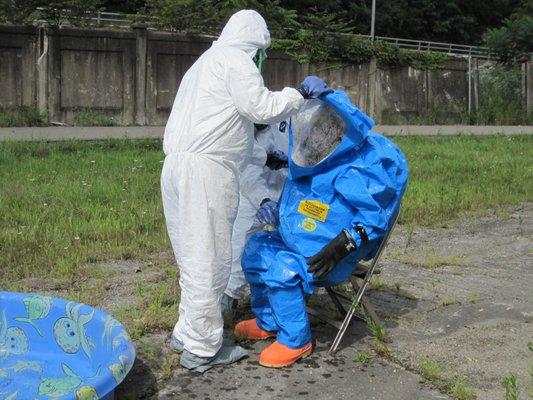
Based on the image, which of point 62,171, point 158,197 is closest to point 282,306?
point 158,197

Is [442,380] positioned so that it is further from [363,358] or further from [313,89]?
[313,89]

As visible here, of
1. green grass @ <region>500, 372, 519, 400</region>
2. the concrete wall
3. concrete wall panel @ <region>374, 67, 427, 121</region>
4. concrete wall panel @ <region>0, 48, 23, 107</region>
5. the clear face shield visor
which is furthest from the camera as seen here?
concrete wall panel @ <region>374, 67, 427, 121</region>

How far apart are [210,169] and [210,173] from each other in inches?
0.9

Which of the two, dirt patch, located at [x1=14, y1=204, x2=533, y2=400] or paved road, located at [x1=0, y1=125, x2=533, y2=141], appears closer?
dirt patch, located at [x1=14, y1=204, x2=533, y2=400]

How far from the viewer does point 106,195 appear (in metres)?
8.30

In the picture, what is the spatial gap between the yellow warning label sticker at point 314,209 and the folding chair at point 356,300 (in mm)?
371

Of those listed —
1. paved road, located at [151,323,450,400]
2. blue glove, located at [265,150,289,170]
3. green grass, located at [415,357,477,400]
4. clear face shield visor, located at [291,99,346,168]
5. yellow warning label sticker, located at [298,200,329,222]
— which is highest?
clear face shield visor, located at [291,99,346,168]

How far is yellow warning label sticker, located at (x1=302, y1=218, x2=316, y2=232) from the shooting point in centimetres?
432

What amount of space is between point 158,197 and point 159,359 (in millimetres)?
4367

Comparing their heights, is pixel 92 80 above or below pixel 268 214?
above

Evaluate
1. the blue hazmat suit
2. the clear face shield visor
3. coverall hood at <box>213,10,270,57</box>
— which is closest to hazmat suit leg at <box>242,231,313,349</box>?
the blue hazmat suit

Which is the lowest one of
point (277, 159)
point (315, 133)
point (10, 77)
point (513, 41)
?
point (277, 159)

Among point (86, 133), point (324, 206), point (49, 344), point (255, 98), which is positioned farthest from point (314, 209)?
point (86, 133)

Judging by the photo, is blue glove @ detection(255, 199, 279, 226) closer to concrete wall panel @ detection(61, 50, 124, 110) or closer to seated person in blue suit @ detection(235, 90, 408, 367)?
seated person in blue suit @ detection(235, 90, 408, 367)
